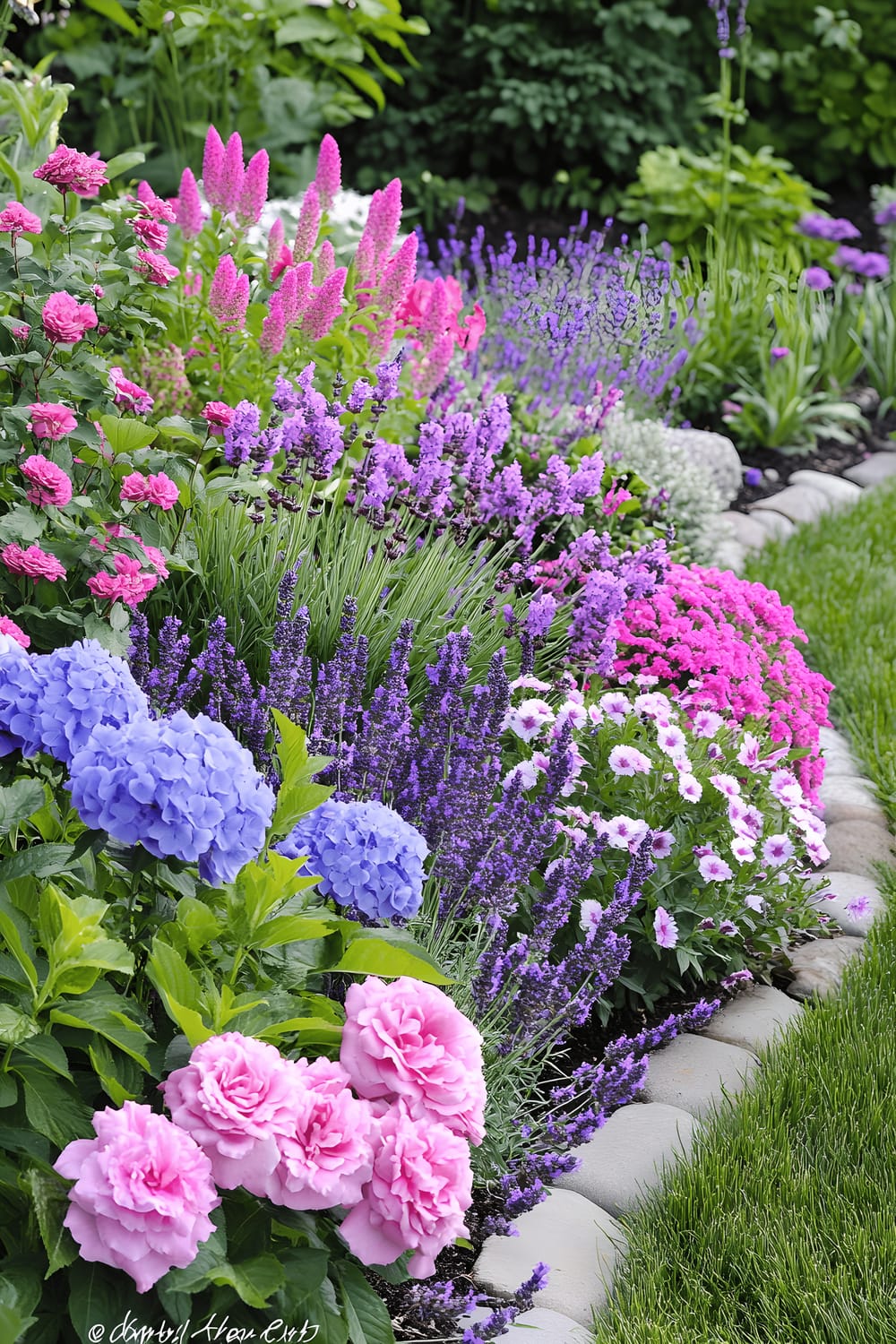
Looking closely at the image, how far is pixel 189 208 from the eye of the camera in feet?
11.5

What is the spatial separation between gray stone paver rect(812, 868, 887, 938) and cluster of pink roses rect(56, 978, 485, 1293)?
1629 mm

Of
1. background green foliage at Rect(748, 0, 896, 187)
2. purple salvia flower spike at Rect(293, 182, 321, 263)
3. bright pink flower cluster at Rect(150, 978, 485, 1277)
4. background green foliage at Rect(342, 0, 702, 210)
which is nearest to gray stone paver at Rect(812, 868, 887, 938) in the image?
bright pink flower cluster at Rect(150, 978, 485, 1277)

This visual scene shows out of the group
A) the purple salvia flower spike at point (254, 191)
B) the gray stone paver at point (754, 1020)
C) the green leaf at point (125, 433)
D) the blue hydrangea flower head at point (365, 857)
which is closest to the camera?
the blue hydrangea flower head at point (365, 857)

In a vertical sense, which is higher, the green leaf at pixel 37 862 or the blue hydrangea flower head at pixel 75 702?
the blue hydrangea flower head at pixel 75 702

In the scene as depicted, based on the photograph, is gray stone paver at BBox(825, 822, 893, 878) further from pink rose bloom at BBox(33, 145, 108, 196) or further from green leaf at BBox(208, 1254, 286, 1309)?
pink rose bloom at BBox(33, 145, 108, 196)

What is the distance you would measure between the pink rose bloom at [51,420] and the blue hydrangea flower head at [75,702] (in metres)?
0.77

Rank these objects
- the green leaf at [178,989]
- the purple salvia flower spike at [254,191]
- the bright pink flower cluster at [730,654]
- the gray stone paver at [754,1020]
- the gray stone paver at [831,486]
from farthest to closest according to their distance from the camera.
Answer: the gray stone paver at [831,486], the purple salvia flower spike at [254,191], the bright pink flower cluster at [730,654], the gray stone paver at [754,1020], the green leaf at [178,989]

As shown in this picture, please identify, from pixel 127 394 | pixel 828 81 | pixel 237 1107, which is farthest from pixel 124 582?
pixel 828 81

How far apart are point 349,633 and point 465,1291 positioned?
1.12 meters

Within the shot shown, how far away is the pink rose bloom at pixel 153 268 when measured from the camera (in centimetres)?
267

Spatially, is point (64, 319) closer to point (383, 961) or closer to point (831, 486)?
point (383, 961)

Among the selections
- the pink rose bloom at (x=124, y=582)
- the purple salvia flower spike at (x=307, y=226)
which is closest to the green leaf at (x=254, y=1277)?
the pink rose bloom at (x=124, y=582)

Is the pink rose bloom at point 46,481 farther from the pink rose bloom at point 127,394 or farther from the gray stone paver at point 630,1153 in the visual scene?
the gray stone paver at point 630,1153

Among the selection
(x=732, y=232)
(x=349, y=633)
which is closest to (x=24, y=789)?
(x=349, y=633)
